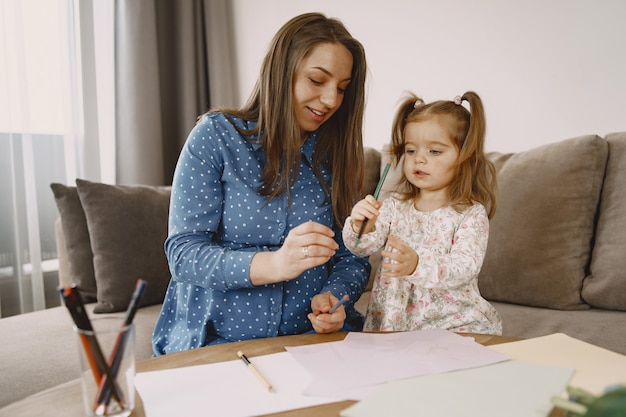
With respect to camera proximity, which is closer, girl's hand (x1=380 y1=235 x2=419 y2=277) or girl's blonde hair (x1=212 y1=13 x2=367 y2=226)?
girl's hand (x1=380 y1=235 x2=419 y2=277)

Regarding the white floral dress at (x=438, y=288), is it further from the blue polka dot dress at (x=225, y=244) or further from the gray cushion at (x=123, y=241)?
the gray cushion at (x=123, y=241)

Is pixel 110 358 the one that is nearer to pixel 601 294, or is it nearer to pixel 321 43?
pixel 321 43

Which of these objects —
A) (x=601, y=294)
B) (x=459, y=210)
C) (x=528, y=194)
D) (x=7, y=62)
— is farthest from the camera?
(x=7, y=62)

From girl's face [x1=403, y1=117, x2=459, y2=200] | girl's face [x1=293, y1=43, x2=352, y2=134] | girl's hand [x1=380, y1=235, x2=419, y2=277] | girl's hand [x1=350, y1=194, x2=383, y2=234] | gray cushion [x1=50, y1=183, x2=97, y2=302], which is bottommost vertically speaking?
gray cushion [x1=50, y1=183, x2=97, y2=302]

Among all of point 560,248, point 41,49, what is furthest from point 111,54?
point 560,248

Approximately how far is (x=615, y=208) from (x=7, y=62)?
2.40m

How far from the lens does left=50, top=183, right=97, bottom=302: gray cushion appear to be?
1.86 m

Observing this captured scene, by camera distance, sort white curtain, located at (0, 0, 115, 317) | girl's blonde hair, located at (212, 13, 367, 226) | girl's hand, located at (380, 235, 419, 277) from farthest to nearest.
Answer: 1. white curtain, located at (0, 0, 115, 317)
2. girl's blonde hair, located at (212, 13, 367, 226)
3. girl's hand, located at (380, 235, 419, 277)

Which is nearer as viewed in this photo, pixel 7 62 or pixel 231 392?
pixel 231 392

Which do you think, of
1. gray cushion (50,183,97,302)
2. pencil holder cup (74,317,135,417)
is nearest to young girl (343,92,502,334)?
pencil holder cup (74,317,135,417)

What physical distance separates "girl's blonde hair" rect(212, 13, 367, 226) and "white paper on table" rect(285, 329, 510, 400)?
1.40 feet

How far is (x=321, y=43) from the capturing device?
3.96 ft

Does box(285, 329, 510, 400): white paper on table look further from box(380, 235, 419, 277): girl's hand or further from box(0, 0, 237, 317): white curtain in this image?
box(0, 0, 237, 317): white curtain

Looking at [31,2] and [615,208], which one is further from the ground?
[31,2]
